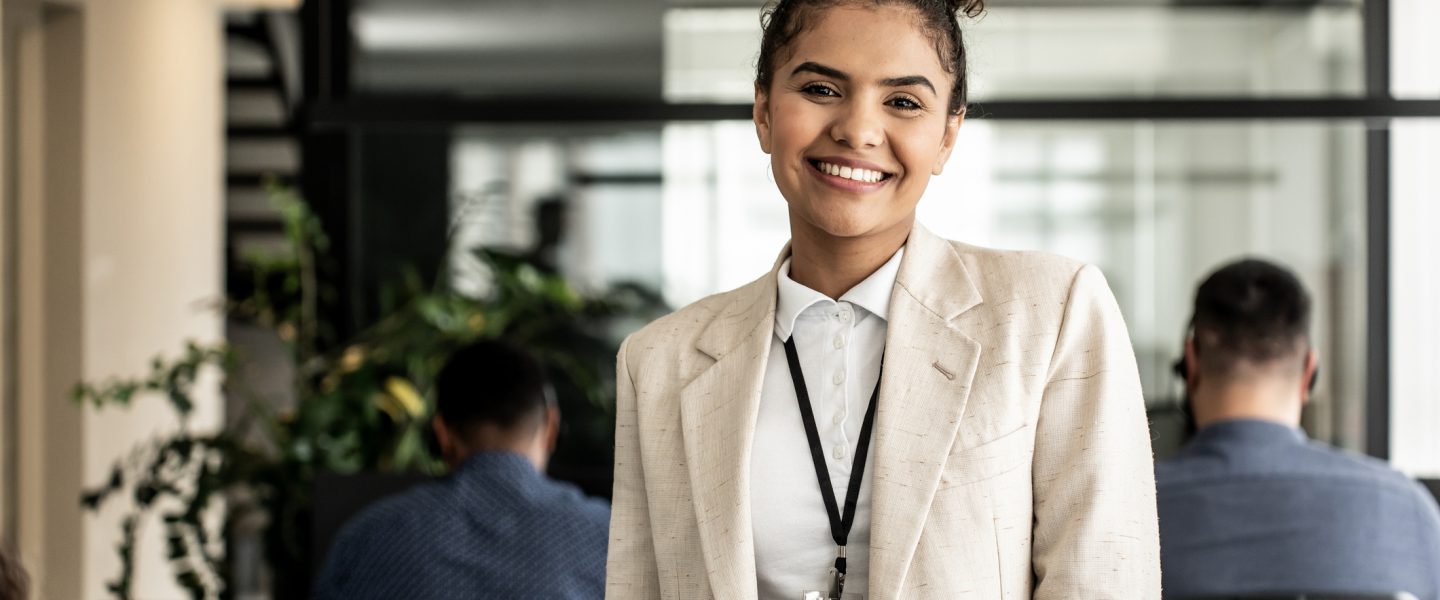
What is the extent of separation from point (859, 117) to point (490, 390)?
1490mm

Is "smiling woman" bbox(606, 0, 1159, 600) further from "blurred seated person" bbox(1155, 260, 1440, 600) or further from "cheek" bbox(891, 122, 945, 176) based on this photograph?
"blurred seated person" bbox(1155, 260, 1440, 600)

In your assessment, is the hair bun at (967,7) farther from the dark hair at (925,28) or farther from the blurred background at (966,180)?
the blurred background at (966,180)

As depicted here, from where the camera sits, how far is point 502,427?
2.53 m

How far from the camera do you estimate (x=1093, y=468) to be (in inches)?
44.9

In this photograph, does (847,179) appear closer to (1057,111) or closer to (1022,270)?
(1022,270)

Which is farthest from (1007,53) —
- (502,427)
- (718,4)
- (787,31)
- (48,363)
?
(48,363)

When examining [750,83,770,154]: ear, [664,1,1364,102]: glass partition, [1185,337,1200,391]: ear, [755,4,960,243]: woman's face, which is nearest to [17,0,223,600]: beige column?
[664,1,1364,102]: glass partition

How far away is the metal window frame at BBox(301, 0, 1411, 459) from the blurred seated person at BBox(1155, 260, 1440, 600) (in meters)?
1.17

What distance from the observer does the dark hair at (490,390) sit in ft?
8.34

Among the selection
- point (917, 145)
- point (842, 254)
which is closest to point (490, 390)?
point (842, 254)

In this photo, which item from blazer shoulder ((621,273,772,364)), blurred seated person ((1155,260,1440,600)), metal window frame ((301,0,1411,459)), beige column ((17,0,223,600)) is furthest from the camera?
beige column ((17,0,223,600))

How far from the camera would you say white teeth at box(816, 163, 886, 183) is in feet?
4.02

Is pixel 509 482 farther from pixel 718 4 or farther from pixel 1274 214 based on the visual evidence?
pixel 1274 214

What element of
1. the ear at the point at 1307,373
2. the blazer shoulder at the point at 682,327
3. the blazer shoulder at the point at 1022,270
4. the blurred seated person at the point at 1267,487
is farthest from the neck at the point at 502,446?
the blazer shoulder at the point at 1022,270
